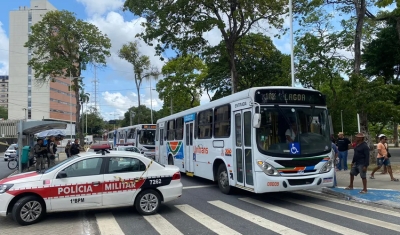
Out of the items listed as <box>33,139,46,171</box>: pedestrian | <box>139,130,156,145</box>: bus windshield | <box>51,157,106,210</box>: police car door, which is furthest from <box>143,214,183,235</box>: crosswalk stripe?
<box>139,130,156,145</box>: bus windshield

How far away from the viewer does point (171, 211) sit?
28.7ft

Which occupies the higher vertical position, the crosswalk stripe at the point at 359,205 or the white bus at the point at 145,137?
the white bus at the point at 145,137

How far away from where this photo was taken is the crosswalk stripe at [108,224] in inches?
272

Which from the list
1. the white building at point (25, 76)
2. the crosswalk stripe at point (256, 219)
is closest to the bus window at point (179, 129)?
the crosswalk stripe at point (256, 219)

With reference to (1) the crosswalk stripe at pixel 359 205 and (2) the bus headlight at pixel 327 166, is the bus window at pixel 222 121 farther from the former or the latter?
(1) the crosswalk stripe at pixel 359 205

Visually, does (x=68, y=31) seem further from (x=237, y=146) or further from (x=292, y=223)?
(x=292, y=223)

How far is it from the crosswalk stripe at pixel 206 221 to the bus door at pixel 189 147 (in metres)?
4.85

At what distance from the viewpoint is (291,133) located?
29.9 ft

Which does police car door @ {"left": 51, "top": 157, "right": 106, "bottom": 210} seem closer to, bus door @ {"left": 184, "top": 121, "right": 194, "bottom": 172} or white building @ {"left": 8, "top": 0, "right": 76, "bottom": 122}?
bus door @ {"left": 184, "top": 121, "right": 194, "bottom": 172}

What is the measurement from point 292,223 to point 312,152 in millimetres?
2458

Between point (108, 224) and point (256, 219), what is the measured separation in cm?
321

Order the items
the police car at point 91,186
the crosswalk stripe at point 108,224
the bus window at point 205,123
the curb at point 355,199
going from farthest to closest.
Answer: the bus window at point 205,123 < the curb at point 355,199 < the police car at point 91,186 < the crosswalk stripe at point 108,224

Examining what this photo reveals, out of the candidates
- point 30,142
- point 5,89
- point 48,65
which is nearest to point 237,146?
point 30,142

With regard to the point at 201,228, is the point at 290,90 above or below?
above
